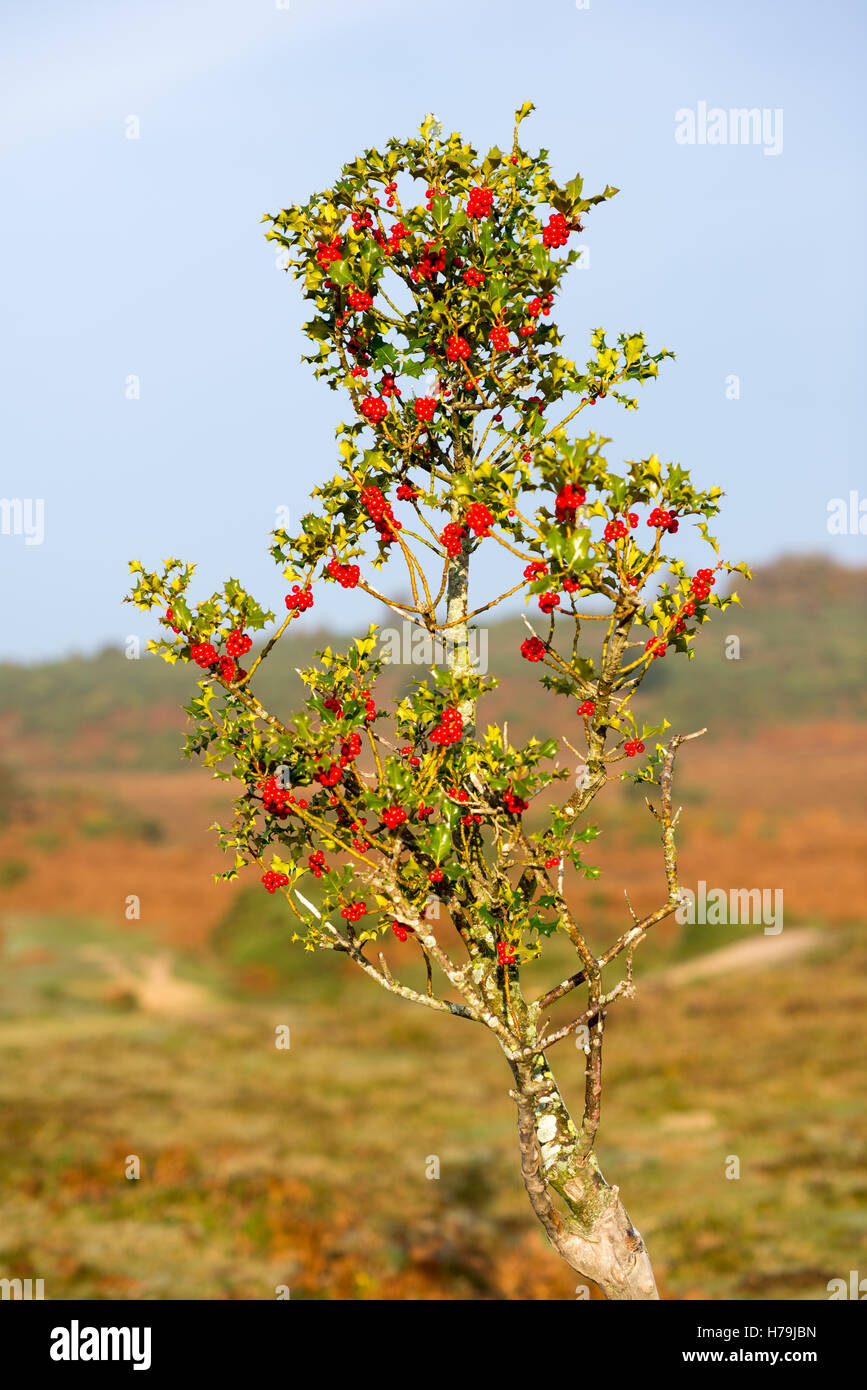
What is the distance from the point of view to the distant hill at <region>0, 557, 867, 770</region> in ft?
366

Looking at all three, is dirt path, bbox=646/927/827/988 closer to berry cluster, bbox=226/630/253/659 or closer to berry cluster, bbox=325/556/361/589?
berry cluster, bbox=325/556/361/589

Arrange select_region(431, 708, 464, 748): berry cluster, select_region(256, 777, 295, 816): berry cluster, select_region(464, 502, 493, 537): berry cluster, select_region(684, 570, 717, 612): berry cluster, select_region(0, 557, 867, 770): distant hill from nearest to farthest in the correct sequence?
select_region(464, 502, 493, 537): berry cluster < select_region(431, 708, 464, 748): berry cluster < select_region(684, 570, 717, 612): berry cluster < select_region(256, 777, 295, 816): berry cluster < select_region(0, 557, 867, 770): distant hill

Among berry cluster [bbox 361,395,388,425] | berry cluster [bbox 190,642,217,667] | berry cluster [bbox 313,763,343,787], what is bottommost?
berry cluster [bbox 313,763,343,787]

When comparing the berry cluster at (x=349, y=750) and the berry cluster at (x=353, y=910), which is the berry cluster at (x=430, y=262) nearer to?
the berry cluster at (x=349, y=750)

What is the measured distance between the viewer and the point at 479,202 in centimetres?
722

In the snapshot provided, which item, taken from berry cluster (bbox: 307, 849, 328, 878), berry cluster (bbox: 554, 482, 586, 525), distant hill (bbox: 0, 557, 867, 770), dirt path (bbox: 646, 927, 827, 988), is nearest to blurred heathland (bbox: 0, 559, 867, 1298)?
dirt path (bbox: 646, 927, 827, 988)

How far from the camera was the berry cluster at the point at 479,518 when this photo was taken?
655 cm

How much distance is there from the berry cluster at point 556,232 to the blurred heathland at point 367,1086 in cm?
1139

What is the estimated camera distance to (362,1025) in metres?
43.2

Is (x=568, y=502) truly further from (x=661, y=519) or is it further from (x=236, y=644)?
(x=236, y=644)

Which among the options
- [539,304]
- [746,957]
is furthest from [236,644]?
[746,957]

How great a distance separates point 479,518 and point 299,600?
55.2 inches

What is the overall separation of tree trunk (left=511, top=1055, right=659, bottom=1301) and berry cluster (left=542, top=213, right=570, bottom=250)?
218 inches

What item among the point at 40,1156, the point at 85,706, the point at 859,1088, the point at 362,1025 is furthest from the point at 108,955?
Result: the point at 85,706
